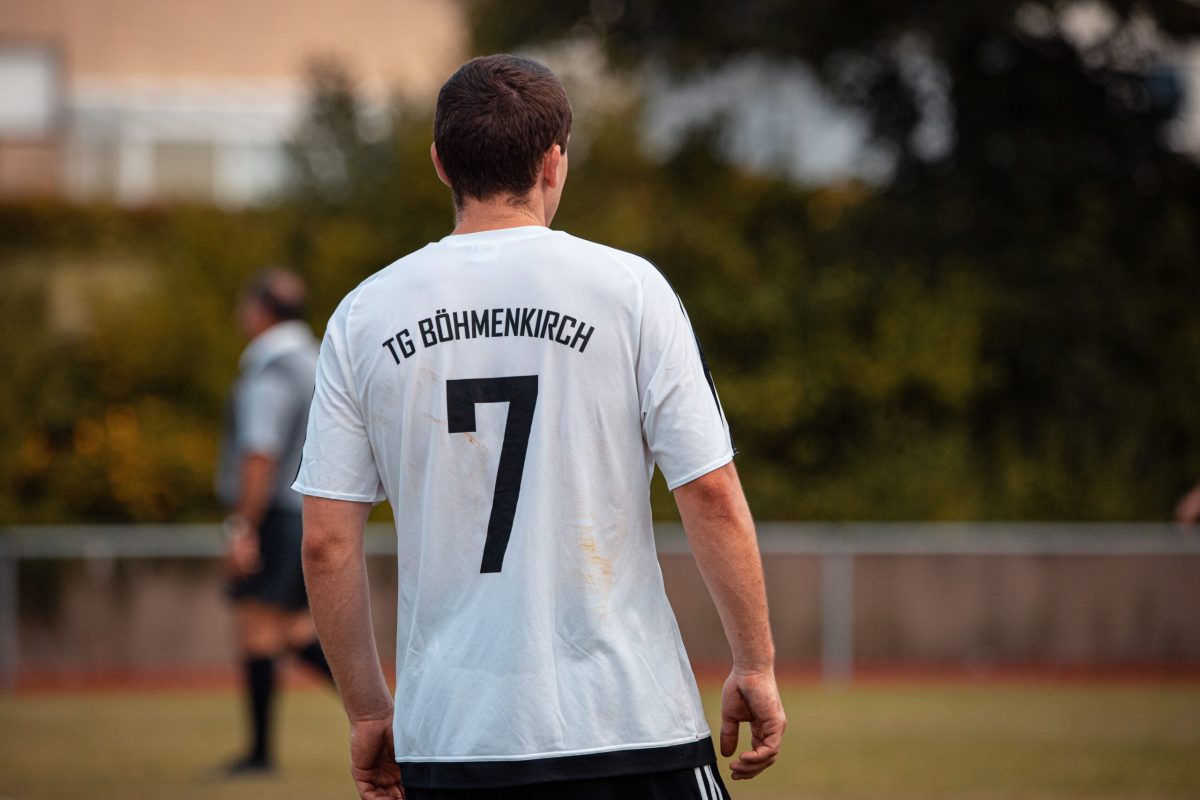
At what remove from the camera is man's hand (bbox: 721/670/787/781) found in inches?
104

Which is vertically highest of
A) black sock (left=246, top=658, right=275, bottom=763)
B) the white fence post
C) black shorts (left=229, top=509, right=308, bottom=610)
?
black shorts (left=229, top=509, right=308, bottom=610)

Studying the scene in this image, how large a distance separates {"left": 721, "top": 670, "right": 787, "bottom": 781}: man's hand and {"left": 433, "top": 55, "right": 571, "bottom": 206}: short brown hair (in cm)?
95

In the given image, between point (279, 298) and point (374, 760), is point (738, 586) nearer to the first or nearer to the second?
point (374, 760)

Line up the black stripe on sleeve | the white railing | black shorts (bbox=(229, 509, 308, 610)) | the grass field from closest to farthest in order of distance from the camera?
the black stripe on sleeve, the grass field, black shorts (bbox=(229, 509, 308, 610)), the white railing

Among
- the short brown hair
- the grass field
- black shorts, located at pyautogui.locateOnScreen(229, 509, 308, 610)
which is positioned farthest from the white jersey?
black shorts, located at pyautogui.locateOnScreen(229, 509, 308, 610)

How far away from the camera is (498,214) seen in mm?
2725

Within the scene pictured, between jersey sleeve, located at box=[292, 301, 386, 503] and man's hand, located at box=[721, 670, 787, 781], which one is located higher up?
jersey sleeve, located at box=[292, 301, 386, 503]

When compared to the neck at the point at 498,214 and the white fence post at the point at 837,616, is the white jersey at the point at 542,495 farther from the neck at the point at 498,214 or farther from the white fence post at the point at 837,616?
the white fence post at the point at 837,616

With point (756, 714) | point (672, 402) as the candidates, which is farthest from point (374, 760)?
point (672, 402)

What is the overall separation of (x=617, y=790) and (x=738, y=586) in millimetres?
401

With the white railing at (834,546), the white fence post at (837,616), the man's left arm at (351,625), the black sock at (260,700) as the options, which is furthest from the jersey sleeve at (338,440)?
the white fence post at (837,616)

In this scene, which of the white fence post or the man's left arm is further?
the white fence post

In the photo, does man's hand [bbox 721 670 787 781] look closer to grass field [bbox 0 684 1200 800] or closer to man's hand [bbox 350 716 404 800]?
man's hand [bbox 350 716 404 800]

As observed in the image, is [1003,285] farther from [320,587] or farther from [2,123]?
[2,123]
